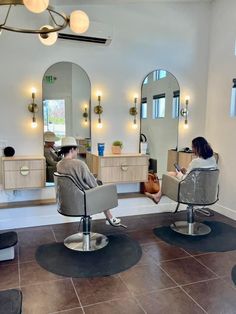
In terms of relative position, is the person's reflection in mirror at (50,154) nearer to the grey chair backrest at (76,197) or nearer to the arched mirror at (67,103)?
the arched mirror at (67,103)

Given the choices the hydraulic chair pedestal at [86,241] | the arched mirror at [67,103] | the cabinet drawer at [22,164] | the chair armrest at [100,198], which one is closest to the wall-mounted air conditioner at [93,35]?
the arched mirror at [67,103]

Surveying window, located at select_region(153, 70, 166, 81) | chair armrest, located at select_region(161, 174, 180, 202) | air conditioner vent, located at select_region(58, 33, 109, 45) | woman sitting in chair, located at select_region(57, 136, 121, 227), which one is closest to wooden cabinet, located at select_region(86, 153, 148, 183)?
chair armrest, located at select_region(161, 174, 180, 202)

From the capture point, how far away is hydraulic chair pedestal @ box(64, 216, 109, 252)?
3162 millimetres

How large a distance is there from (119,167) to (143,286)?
1.95 meters

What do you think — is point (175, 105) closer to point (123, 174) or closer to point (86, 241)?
point (123, 174)

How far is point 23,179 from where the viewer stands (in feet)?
12.1

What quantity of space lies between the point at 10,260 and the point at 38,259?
0.28 m

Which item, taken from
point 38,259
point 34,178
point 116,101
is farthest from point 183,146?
point 38,259

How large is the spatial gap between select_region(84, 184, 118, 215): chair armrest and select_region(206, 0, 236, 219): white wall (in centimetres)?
211

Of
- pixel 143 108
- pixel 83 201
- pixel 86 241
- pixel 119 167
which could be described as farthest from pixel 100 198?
pixel 143 108

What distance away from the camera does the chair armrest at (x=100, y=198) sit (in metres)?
2.98

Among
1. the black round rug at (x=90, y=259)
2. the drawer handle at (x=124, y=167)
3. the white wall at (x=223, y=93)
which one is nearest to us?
the black round rug at (x=90, y=259)

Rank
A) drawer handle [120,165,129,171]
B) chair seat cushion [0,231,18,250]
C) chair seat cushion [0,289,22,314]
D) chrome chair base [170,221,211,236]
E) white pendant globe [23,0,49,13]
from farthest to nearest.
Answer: drawer handle [120,165,129,171] → chrome chair base [170,221,211,236] → chair seat cushion [0,231,18,250] → white pendant globe [23,0,49,13] → chair seat cushion [0,289,22,314]

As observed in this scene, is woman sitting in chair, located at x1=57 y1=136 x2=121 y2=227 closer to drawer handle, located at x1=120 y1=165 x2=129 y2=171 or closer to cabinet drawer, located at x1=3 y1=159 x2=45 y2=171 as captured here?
cabinet drawer, located at x1=3 y1=159 x2=45 y2=171
